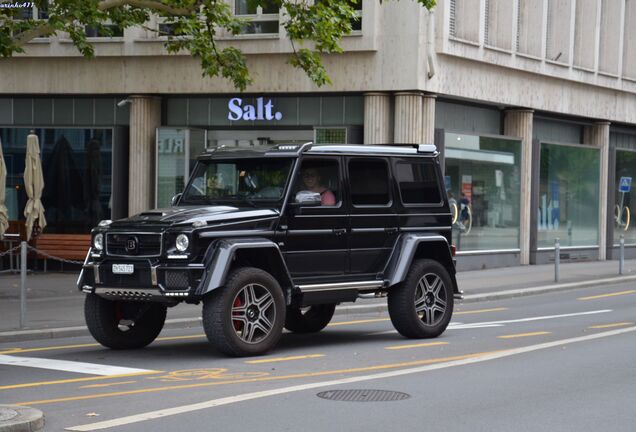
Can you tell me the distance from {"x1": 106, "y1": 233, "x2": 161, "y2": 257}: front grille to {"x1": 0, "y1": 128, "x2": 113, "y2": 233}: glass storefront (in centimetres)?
1776

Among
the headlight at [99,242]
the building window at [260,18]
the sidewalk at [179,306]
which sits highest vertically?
the building window at [260,18]

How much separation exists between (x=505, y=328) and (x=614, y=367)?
4398mm

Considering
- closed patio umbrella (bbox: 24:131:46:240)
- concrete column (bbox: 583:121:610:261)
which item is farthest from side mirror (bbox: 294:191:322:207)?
concrete column (bbox: 583:121:610:261)

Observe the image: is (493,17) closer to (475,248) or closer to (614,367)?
(475,248)

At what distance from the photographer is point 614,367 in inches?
489

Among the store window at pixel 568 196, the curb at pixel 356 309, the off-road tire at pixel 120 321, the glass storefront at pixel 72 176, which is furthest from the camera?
the store window at pixel 568 196

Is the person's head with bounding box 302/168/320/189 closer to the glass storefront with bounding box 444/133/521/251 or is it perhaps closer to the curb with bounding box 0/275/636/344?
the curb with bounding box 0/275/636/344

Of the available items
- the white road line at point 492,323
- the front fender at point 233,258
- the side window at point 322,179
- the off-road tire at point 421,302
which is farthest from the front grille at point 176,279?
the white road line at point 492,323

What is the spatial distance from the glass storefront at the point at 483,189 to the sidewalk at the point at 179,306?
106 centimetres

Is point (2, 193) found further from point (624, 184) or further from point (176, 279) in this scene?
point (624, 184)

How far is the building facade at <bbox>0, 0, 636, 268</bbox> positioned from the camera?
28391 millimetres

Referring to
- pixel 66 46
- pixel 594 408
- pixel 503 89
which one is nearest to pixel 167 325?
pixel 594 408

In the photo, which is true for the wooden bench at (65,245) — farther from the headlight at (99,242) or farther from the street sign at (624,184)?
the street sign at (624,184)

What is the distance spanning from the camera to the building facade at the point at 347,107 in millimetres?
28391
